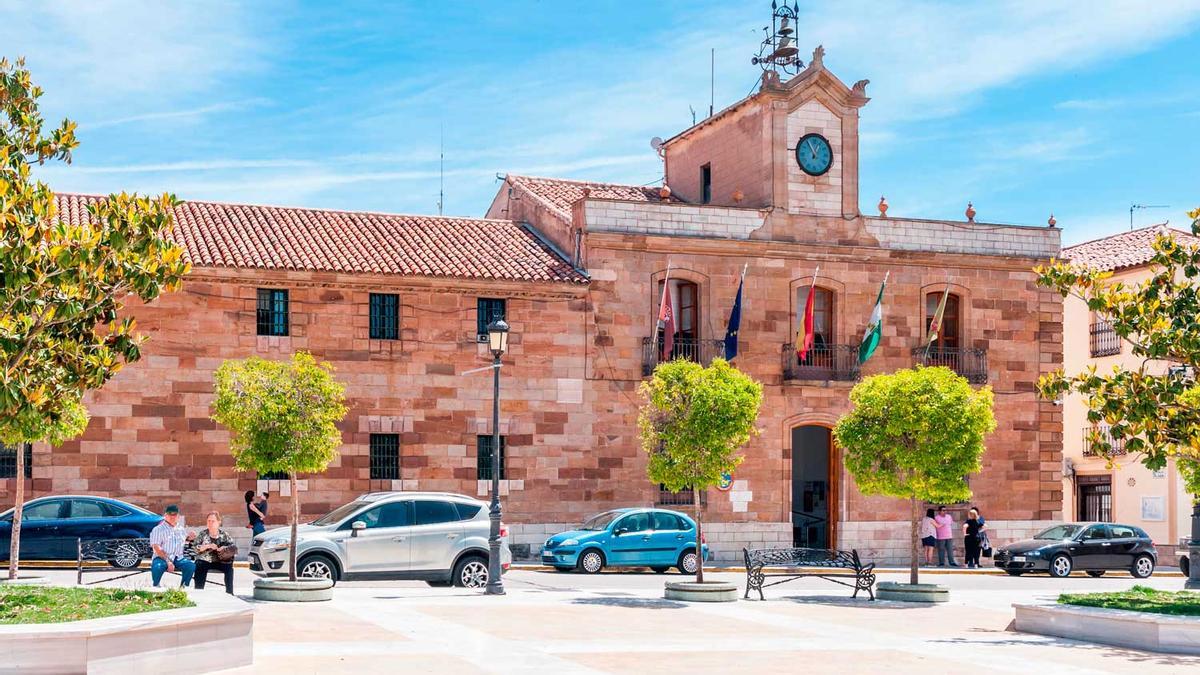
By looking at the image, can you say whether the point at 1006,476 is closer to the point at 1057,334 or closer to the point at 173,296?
the point at 1057,334

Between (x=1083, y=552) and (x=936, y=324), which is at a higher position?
(x=936, y=324)

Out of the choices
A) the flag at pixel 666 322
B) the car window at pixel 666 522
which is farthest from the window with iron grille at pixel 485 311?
the car window at pixel 666 522

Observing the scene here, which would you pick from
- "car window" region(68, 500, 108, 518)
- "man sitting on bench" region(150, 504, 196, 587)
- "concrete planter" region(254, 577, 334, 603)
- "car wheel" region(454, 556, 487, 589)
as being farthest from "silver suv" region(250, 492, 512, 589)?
"car window" region(68, 500, 108, 518)

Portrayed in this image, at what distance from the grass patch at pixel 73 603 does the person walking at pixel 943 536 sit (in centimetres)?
2307

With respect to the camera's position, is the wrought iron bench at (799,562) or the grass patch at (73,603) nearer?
the grass patch at (73,603)

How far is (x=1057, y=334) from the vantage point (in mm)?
39281

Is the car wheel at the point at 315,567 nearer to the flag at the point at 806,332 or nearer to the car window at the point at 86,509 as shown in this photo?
the car window at the point at 86,509

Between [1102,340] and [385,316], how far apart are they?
25347 mm

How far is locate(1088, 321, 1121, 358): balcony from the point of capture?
4709 centimetres

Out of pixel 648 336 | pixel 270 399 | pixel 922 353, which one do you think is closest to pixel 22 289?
pixel 270 399

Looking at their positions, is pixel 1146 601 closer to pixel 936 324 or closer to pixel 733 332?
pixel 733 332

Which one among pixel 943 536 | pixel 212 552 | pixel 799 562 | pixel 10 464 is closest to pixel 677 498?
pixel 943 536

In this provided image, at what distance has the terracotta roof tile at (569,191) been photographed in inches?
1560

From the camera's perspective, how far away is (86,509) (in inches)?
1085
